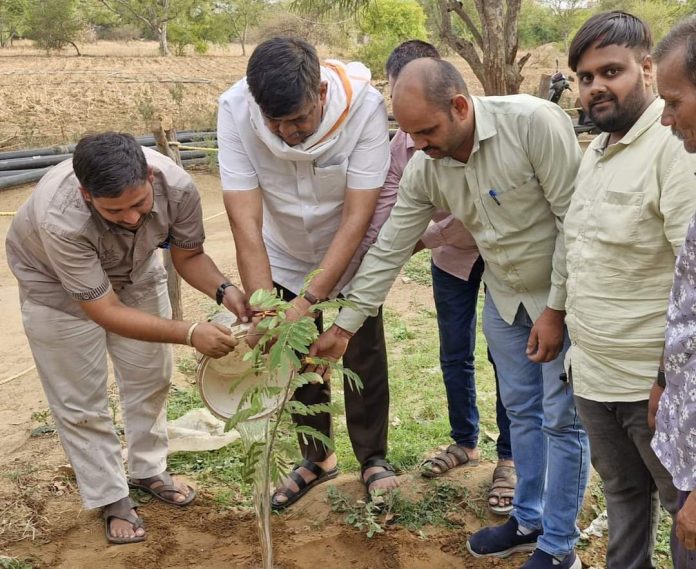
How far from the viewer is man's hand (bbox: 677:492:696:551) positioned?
1.67 meters

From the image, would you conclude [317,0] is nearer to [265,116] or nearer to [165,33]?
[265,116]

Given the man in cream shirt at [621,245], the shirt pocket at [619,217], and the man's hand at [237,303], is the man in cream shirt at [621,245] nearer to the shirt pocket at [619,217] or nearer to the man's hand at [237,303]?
the shirt pocket at [619,217]

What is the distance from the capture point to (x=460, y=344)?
338cm

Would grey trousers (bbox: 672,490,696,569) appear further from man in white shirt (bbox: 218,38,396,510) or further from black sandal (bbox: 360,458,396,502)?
black sandal (bbox: 360,458,396,502)

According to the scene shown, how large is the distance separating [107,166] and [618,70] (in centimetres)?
164

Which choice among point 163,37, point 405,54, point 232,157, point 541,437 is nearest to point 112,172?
point 232,157

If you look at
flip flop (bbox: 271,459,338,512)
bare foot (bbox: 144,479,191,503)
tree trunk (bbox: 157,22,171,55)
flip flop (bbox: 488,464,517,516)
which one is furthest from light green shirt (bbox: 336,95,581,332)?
tree trunk (bbox: 157,22,171,55)

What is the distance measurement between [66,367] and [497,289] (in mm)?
1776

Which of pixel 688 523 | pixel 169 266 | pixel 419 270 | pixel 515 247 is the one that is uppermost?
pixel 515 247

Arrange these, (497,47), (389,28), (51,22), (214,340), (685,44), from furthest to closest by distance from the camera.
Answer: (51,22), (389,28), (497,47), (214,340), (685,44)

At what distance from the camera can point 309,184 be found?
121 inches

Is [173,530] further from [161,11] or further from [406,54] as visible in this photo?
[161,11]

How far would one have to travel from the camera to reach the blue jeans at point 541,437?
8.41 ft

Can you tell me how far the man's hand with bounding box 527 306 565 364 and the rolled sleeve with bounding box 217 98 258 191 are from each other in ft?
4.08
